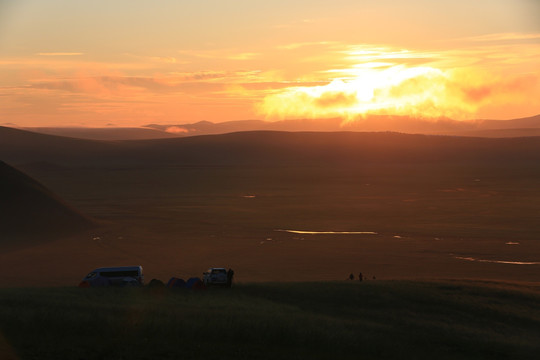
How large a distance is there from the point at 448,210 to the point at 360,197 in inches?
837

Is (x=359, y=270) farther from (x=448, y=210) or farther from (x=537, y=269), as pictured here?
(x=448, y=210)

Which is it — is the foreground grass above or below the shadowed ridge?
below

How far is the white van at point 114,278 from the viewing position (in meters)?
33.2

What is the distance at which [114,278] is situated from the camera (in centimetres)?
3338

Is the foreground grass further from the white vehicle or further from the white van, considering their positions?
the white van

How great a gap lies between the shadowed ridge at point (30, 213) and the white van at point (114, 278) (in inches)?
1292

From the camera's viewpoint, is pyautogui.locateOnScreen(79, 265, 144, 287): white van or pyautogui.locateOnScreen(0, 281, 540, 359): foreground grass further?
pyautogui.locateOnScreen(79, 265, 144, 287): white van

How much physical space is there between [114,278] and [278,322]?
11529 millimetres

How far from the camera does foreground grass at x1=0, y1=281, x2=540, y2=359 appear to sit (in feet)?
69.6

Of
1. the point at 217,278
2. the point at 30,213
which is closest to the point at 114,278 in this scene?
the point at 217,278

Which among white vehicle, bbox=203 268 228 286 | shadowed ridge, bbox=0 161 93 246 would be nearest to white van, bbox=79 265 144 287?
white vehicle, bbox=203 268 228 286

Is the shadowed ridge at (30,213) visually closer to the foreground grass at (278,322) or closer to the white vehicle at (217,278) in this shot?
the white vehicle at (217,278)

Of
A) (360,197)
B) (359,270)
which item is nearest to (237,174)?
(360,197)

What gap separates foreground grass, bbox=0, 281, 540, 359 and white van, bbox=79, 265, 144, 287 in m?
2.13
